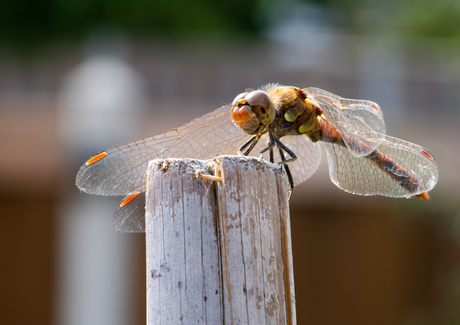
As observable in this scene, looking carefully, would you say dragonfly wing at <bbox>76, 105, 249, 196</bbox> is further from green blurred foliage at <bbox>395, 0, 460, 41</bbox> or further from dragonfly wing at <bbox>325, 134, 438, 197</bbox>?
green blurred foliage at <bbox>395, 0, 460, 41</bbox>

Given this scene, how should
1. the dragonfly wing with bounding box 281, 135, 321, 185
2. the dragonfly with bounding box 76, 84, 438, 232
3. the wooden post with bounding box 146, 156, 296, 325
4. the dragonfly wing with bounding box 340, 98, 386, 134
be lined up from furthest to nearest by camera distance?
1. the dragonfly wing with bounding box 281, 135, 321, 185
2. the dragonfly wing with bounding box 340, 98, 386, 134
3. the dragonfly with bounding box 76, 84, 438, 232
4. the wooden post with bounding box 146, 156, 296, 325

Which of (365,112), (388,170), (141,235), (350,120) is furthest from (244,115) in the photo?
(141,235)

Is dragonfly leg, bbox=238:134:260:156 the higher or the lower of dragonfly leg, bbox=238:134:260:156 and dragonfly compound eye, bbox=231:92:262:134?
the lower

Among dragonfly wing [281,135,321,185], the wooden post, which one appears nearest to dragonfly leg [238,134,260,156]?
dragonfly wing [281,135,321,185]

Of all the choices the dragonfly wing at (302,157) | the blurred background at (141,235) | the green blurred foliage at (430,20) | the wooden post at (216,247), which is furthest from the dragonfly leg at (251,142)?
the green blurred foliage at (430,20)

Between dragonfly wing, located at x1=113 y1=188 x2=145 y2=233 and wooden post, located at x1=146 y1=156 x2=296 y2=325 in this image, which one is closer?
wooden post, located at x1=146 y1=156 x2=296 y2=325

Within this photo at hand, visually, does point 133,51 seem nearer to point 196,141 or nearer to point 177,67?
point 177,67
